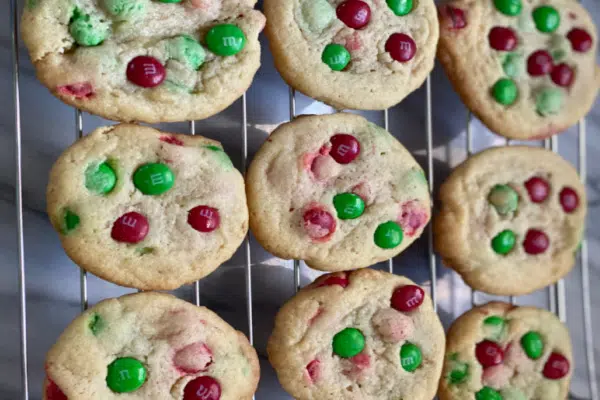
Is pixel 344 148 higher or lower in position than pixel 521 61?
lower

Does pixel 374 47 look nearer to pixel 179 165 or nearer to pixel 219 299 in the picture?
pixel 179 165

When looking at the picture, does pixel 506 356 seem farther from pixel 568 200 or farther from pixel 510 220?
pixel 568 200

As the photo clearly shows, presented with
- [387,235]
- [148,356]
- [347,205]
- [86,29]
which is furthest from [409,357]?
[86,29]

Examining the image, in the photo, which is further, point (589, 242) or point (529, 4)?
point (589, 242)

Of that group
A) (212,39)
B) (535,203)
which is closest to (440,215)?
(535,203)

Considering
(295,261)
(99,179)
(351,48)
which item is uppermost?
(351,48)
